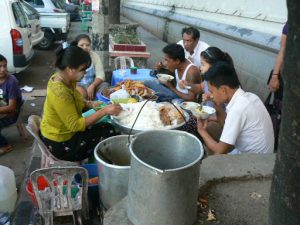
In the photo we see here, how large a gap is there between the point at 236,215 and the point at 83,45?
381 centimetres

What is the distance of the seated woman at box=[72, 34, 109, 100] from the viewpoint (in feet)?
17.0

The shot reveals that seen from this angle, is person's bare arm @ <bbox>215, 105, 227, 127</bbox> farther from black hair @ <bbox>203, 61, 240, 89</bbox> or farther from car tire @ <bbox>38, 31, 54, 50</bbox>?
car tire @ <bbox>38, 31, 54, 50</bbox>

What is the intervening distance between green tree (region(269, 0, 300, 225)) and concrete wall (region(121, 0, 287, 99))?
4.66 m

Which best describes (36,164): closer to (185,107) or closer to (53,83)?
(53,83)

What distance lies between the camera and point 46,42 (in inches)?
514

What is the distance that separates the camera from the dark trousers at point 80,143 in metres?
3.49

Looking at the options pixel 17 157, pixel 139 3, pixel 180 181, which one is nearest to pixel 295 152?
pixel 180 181

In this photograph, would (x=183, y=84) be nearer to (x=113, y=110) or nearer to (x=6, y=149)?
(x=113, y=110)

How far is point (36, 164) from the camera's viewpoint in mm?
4387

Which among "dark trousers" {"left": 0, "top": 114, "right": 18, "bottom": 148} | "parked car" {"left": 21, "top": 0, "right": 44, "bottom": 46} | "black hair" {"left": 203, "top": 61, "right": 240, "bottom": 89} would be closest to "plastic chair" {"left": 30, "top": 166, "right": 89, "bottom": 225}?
"black hair" {"left": 203, "top": 61, "right": 240, "bottom": 89}

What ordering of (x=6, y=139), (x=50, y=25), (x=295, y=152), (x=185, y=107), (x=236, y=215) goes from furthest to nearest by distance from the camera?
(x=50, y=25) → (x=6, y=139) → (x=185, y=107) → (x=236, y=215) → (x=295, y=152)

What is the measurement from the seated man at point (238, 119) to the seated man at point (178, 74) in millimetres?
1333

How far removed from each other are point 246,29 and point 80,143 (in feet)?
13.7

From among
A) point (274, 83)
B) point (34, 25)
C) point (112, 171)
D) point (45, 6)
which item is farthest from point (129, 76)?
point (45, 6)
